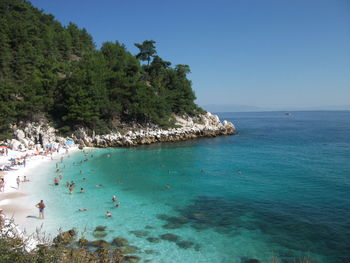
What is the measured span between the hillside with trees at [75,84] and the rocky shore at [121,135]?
4.87ft

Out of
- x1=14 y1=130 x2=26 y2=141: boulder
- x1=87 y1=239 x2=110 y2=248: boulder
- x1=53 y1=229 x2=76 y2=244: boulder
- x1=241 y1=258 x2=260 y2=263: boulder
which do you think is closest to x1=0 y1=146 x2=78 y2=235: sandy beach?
x1=53 y1=229 x2=76 y2=244: boulder

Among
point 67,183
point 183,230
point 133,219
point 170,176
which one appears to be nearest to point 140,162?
point 170,176

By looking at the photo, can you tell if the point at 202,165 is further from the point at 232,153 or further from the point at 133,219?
the point at 133,219

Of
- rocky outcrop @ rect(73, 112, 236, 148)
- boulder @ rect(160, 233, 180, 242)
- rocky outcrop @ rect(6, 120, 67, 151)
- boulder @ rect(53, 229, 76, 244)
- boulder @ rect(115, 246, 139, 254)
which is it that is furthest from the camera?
rocky outcrop @ rect(73, 112, 236, 148)

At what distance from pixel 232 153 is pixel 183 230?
2621cm

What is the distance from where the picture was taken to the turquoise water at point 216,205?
40.9 ft

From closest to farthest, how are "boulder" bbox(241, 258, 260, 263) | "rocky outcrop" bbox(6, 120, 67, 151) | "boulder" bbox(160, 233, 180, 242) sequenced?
"boulder" bbox(241, 258, 260, 263)
"boulder" bbox(160, 233, 180, 242)
"rocky outcrop" bbox(6, 120, 67, 151)

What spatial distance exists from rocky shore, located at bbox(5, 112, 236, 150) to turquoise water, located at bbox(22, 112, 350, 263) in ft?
28.1

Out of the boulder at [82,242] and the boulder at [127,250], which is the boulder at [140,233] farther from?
the boulder at [82,242]

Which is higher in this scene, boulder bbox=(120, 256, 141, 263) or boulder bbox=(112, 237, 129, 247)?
boulder bbox=(112, 237, 129, 247)

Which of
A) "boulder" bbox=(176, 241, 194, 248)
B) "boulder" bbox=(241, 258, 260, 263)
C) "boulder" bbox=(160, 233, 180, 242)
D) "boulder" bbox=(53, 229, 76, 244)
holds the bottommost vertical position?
"boulder" bbox=(241, 258, 260, 263)

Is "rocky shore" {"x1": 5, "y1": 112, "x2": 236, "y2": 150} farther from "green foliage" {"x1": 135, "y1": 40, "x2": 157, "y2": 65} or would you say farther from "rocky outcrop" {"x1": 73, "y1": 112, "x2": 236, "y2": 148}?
"green foliage" {"x1": 135, "y1": 40, "x2": 157, "y2": 65}

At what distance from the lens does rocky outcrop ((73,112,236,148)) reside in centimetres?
4262

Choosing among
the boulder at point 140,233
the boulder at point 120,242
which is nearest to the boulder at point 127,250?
the boulder at point 120,242
